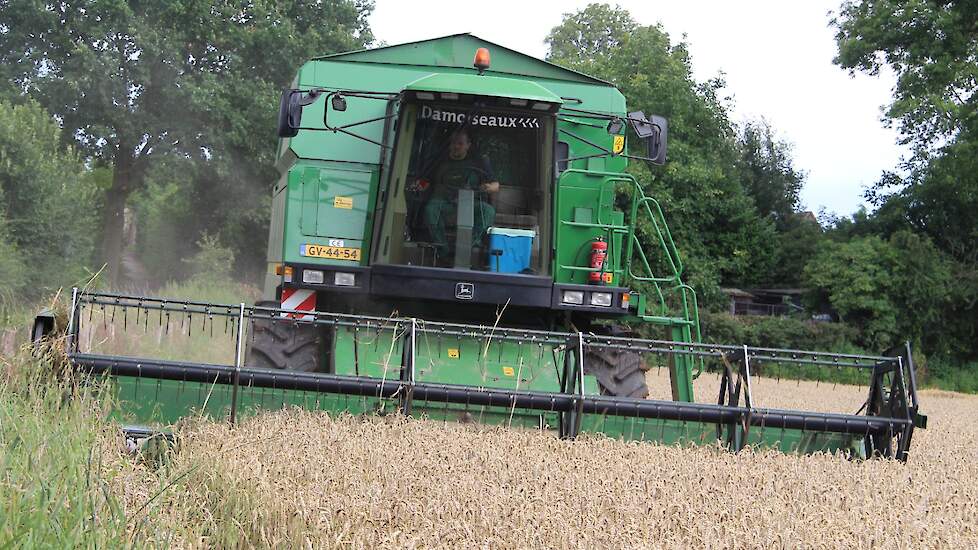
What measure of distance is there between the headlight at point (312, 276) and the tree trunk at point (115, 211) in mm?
22261

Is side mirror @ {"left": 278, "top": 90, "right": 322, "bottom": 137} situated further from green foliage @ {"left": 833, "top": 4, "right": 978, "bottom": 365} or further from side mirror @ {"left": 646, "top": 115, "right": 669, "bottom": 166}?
green foliage @ {"left": 833, "top": 4, "right": 978, "bottom": 365}

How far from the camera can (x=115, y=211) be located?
99.9 ft

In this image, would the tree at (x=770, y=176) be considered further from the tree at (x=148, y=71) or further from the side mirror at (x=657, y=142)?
the side mirror at (x=657, y=142)

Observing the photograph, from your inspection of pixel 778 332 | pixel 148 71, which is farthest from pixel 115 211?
pixel 778 332

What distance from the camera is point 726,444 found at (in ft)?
21.9

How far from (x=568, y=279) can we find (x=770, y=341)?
22.1 meters

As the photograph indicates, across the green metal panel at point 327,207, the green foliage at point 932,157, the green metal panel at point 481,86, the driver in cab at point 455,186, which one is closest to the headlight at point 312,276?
the green metal panel at point 327,207

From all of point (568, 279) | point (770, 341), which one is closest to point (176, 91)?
point (770, 341)

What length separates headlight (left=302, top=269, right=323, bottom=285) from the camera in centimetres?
792

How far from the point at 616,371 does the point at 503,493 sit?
12.0ft

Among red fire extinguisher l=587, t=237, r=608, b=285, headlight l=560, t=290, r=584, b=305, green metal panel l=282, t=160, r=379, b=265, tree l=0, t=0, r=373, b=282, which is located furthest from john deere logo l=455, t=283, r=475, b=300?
tree l=0, t=0, r=373, b=282

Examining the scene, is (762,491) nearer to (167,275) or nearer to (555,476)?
(555,476)

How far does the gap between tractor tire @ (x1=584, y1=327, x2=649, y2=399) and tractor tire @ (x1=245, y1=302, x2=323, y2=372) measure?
1.84m

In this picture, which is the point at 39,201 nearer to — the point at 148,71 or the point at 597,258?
the point at 148,71
